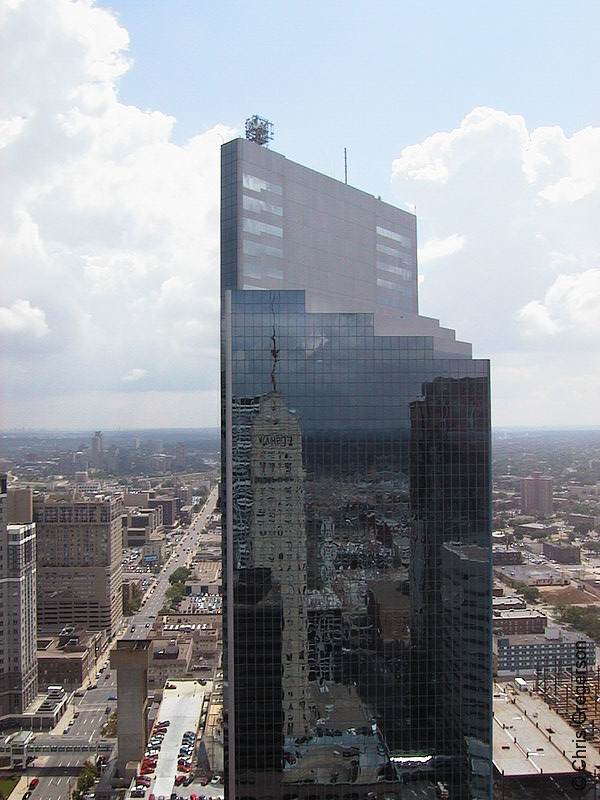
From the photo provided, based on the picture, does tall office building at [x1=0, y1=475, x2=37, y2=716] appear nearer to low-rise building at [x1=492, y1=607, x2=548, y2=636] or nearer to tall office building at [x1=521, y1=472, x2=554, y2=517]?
low-rise building at [x1=492, y1=607, x2=548, y2=636]

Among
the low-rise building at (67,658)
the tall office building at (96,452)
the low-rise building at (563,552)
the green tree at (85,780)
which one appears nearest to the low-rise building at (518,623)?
the low-rise building at (563,552)

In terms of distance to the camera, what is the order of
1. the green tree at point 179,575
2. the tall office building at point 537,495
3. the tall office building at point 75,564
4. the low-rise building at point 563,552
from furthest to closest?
1. the green tree at point 179,575
2. the tall office building at point 537,495
3. the low-rise building at point 563,552
4. the tall office building at point 75,564

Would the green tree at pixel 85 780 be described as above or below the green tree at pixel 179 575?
below

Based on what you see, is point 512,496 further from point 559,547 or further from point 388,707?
point 388,707

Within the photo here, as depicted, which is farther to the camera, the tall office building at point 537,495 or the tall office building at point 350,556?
the tall office building at point 537,495

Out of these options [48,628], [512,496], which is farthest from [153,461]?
[512,496]

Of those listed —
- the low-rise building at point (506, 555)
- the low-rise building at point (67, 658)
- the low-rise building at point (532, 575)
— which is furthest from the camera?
the low-rise building at point (506, 555)

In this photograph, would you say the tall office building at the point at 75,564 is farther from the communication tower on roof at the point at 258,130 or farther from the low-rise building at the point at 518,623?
the communication tower on roof at the point at 258,130
